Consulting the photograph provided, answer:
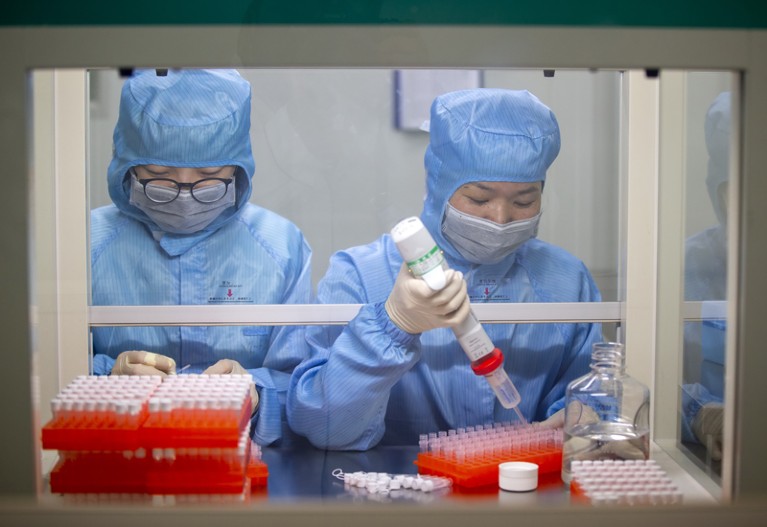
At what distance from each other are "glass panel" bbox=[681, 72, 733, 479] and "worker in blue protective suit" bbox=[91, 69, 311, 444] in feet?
2.61

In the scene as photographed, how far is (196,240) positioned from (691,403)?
3.49ft

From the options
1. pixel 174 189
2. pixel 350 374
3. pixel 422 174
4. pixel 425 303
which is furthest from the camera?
pixel 422 174

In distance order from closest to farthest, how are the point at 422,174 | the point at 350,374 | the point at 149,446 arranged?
1. the point at 149,446
2. the point at 350,374
3. the point at 422,174

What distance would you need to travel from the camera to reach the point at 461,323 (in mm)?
1486

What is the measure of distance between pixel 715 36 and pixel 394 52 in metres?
0.41

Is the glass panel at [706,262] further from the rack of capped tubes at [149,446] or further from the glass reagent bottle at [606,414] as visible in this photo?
the rack of capped tubes at [149,446]

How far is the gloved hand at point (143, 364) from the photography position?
1596mm

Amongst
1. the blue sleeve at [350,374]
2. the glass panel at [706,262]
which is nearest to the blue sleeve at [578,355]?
the glass panel at [706,262]

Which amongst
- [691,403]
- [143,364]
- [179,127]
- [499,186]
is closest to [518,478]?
[691,403]

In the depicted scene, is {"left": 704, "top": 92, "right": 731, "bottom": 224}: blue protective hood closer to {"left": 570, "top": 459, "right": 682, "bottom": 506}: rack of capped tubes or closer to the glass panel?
the glass panel

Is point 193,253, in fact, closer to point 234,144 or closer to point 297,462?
point 234,144

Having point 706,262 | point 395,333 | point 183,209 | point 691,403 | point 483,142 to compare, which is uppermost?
point 483,142

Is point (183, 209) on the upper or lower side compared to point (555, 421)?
upper

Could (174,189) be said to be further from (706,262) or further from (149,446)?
(706,262)
